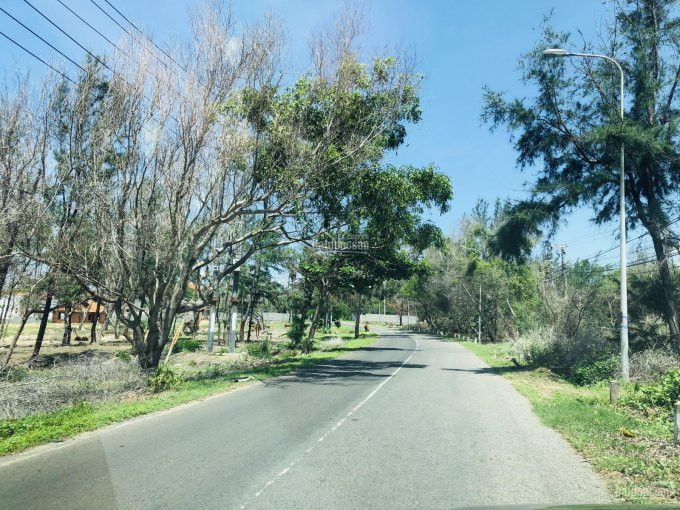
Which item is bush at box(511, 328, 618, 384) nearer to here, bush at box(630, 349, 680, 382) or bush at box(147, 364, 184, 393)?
bush at box(630, 349, 680, 382)

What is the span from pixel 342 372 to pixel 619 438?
40.1ft

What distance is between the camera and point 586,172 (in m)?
21.8

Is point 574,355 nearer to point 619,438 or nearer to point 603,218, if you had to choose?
point 603,218

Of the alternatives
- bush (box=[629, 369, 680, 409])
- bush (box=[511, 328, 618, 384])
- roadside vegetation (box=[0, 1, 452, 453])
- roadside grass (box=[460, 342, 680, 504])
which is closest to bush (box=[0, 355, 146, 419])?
roadside vegetation (box=[0, 1, 452, 453])

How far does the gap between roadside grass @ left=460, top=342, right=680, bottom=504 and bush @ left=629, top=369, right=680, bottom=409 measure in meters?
0.40

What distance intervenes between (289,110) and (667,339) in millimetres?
15104

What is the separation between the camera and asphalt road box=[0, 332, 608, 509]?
5.94m

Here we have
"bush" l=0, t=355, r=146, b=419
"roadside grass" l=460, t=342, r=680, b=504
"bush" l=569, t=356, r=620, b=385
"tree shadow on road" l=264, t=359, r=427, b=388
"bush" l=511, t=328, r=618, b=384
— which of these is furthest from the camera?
"bush" l=511, t=328, r=618, b=384

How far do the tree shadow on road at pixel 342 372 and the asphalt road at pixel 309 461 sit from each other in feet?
13.9

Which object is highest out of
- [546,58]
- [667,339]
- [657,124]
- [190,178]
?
[546,58]

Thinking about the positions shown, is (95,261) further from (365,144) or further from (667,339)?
(667,339)

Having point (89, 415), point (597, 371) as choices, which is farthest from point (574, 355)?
point (89, 415)

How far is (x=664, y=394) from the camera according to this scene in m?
12.1

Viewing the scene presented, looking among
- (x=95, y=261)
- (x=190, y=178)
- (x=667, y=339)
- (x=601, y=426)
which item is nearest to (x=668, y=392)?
(x=601, y=426)
